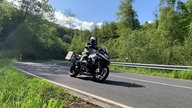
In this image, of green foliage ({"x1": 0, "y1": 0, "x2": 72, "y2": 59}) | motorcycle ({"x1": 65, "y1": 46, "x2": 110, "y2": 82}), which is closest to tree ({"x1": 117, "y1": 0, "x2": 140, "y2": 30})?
green foliage ({"x1": 0, "y1": 0, "x2": 72, "y2": 59})

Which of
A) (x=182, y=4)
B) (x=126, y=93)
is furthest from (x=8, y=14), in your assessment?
(x=126, y=93)

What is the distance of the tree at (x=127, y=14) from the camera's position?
52.4m

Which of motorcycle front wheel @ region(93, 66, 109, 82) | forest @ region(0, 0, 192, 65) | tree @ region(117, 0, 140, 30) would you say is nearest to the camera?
motorcycle front wheel @ region(93, 66, 109, 82)

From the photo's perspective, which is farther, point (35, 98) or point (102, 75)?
point (102, 75)

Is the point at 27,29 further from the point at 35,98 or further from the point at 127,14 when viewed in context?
the point at 35,98

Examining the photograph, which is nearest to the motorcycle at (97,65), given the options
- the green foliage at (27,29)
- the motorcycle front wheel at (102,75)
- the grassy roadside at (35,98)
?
the motorcycle front wheel at (102,75)

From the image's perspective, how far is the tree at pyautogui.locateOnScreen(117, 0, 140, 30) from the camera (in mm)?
52375

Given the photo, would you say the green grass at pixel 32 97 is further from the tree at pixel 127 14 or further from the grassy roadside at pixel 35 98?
the tree at pixel 127 14

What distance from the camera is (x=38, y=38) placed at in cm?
5325

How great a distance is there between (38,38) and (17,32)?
180 inches

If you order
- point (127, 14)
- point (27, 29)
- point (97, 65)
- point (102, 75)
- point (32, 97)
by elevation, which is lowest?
point (32, 97)

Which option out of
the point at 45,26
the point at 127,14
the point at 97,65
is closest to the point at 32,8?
the point at 45,26

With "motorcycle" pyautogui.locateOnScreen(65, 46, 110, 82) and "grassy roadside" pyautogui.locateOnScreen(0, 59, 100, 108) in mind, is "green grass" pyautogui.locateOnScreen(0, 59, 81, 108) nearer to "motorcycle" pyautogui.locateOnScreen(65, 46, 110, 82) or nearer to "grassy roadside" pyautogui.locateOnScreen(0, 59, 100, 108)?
"grassy roadside" pyautogui.locateOnScreen(0, 59, 100, 108)

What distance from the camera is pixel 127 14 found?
172 ft
